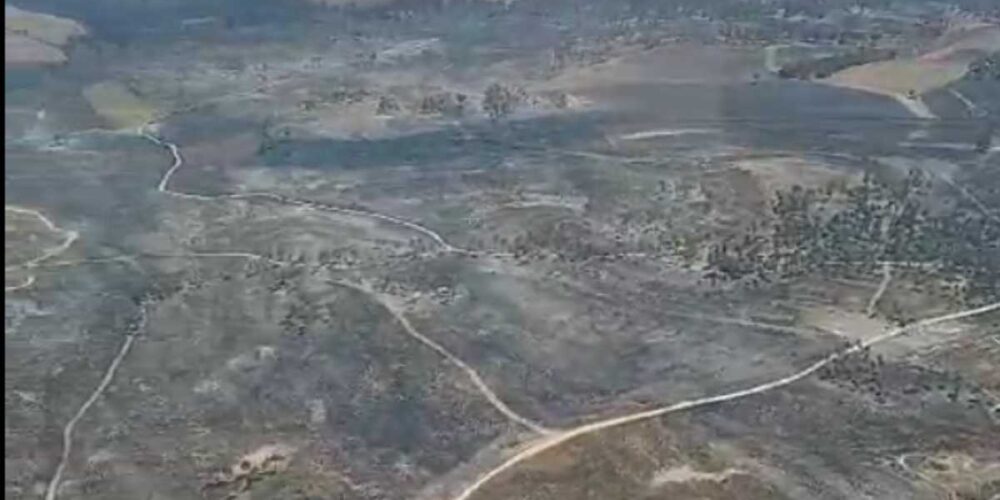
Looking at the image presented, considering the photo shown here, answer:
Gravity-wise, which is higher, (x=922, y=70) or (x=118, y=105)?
(x=922, y=70)

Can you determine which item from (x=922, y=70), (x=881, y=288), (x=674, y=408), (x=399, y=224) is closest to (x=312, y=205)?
(x=399, y=224)

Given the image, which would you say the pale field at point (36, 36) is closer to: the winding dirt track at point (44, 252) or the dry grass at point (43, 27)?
the dry grass at point (43, 27)

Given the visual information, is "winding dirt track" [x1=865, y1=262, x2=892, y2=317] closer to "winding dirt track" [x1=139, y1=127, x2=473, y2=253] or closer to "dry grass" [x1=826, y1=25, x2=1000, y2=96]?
"winding dirt track" [x1=139, y1=127, x2=473, y2=253]

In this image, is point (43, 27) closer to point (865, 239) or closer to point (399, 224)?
point (399, 224)

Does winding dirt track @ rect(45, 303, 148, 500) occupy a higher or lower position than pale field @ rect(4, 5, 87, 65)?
higher

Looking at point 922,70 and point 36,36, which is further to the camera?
point 36,36

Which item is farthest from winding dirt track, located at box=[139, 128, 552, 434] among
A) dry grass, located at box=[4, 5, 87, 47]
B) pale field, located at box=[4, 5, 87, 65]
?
dry grass, located at box=[4, 5, 87, 47]

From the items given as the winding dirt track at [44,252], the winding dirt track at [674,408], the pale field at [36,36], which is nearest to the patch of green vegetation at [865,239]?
the winding dirt track at [674,408]

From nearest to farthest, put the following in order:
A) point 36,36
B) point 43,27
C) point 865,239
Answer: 1. point 865,239
2. point 36,36
3. point 43,27

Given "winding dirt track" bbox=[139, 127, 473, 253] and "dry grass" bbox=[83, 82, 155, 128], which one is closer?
"winding dirt track" bbox=[139, 127, 473, 253]

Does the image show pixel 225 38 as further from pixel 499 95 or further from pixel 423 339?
pixel 423 339
